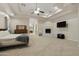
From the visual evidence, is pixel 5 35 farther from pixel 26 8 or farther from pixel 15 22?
pixel 26 8

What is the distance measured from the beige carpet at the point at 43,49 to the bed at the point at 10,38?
0.21 meters

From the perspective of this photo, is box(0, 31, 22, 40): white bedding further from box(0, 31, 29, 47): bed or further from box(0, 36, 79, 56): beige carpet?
box(0, 36, 79, 56): beige carpet

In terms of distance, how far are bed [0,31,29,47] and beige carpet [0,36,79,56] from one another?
0.21 meters

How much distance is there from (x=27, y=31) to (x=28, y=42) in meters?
0.34

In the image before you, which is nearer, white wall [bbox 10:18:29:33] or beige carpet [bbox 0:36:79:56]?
beige carpet [bbox 0:36:79:56]

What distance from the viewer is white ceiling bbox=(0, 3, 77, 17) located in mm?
3473

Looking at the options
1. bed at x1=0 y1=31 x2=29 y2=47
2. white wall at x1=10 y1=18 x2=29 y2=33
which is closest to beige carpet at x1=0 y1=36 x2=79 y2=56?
bed at x1=0 y1=31 x2=29 y2=47

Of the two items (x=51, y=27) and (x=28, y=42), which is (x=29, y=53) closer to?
(x=28, y=42)

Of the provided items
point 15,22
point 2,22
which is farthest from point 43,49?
point 2,22

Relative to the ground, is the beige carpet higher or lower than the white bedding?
lower

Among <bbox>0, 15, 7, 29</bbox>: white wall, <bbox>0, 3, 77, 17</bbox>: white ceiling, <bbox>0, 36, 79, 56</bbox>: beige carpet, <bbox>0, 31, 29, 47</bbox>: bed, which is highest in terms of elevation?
<bbox>0, 3, 77, 17</bbox>: white ceiling

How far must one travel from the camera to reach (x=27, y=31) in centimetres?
364

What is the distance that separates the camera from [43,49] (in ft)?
11.9

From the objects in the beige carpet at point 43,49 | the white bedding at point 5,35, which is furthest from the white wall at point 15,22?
the beige carpet at point 43,49
